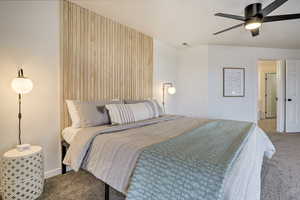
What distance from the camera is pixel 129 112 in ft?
7.91

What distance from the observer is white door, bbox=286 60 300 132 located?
4.55 m

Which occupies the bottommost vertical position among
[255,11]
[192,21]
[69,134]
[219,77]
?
[69,134]

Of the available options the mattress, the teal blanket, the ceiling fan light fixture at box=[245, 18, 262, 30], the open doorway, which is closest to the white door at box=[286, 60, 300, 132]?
the open doorway

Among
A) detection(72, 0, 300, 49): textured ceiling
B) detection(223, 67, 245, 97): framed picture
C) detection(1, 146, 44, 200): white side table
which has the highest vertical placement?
detection(72, 0, 300, 49): textured ceiling

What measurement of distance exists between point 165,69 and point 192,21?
5.49 feet

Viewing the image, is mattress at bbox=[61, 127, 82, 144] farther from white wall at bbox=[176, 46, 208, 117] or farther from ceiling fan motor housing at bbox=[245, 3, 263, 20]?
white wall at bbox=[176, 46, 208, 117]

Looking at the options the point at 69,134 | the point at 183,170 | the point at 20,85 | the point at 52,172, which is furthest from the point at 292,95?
the point at 20,85

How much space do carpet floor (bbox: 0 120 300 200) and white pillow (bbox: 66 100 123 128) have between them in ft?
2.43

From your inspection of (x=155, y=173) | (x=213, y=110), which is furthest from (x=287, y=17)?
(x=213, y=110)

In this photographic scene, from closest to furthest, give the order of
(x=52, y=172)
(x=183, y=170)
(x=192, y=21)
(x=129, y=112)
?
(x=183, y=170), (x=52, y=172), (x=129, y=112), (x=192, y=21)

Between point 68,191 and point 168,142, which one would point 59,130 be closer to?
point 68,191

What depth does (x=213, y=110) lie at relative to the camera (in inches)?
174

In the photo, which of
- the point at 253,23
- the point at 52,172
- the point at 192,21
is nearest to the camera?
Answer: the point at 253,23

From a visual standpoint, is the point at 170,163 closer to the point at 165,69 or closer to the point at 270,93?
the point at 165,69
